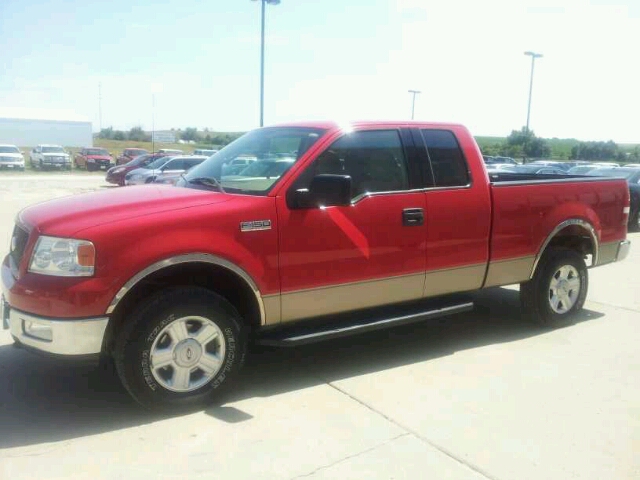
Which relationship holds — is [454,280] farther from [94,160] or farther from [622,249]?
[94,160]

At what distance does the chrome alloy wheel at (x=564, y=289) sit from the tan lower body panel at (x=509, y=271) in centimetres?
42

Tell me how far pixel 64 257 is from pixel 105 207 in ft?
1.57

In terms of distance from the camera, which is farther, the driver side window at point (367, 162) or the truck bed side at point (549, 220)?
the truck bed side at point (549, 220)

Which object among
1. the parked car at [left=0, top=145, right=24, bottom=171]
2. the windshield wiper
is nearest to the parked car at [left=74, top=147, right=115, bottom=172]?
the parked car at [left=0, top=145, right=24, bottom=171]

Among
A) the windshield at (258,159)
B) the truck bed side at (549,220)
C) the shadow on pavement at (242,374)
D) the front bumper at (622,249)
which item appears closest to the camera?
the shadow on pavement at (242,374)

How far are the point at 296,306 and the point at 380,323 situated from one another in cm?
74

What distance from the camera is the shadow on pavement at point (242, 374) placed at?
3881 millimetres

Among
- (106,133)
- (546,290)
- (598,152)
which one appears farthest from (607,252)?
(106,133)

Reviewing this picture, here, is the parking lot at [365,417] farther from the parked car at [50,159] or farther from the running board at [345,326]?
the parked car at [50,159]

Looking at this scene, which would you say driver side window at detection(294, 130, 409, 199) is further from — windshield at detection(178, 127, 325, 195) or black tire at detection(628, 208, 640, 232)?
black tire at detection(628, 208, 640, 232)

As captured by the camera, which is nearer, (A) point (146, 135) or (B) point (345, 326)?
(B) point (345, 326)

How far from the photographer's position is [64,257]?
12.0 ft

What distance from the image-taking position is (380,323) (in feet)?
15.5

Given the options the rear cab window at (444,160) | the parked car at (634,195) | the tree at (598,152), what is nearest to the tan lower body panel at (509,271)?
the rear cab window at (444,160)
